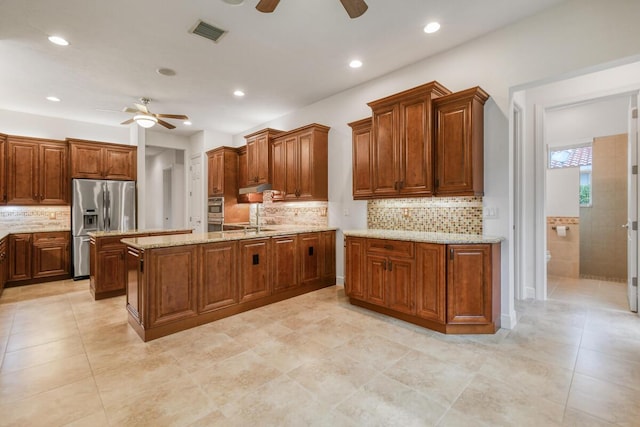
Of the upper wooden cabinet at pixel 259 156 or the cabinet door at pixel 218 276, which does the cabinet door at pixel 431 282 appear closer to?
the cabinet door at pixel 218 276

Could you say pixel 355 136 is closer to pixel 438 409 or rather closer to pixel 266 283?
pixel 266 283

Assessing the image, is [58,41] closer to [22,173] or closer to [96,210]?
[96,210]

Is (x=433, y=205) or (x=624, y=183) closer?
(x=433, y=205)

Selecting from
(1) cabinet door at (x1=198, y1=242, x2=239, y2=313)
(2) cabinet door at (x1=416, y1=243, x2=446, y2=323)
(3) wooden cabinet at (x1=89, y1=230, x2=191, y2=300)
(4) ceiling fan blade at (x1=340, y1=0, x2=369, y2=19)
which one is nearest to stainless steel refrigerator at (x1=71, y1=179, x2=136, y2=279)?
(3) wooden cabinet at (x1=89, y1=230, x2=191, y2=300)

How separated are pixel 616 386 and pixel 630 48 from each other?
8.67 feet

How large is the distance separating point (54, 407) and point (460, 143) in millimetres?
3843

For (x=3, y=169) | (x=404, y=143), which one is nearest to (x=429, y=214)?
(x=404, y=143)

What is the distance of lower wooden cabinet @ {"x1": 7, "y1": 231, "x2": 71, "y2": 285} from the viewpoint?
4848 mm

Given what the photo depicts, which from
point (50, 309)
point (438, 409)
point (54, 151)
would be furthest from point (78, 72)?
point (438, 409)

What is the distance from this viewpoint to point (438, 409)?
1.84 metres

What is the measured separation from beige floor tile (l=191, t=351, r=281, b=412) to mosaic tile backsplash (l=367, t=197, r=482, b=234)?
2.43 meters

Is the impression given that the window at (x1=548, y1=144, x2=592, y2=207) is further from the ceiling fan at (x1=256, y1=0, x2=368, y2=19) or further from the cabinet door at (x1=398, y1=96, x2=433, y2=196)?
the ceiling fan at (x1=256, y1=0, x2=368, y2=19)

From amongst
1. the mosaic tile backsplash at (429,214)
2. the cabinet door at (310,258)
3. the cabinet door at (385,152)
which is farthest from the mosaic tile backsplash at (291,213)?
the cabinet door at (385,152)

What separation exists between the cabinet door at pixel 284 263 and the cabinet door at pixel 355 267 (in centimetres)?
80
